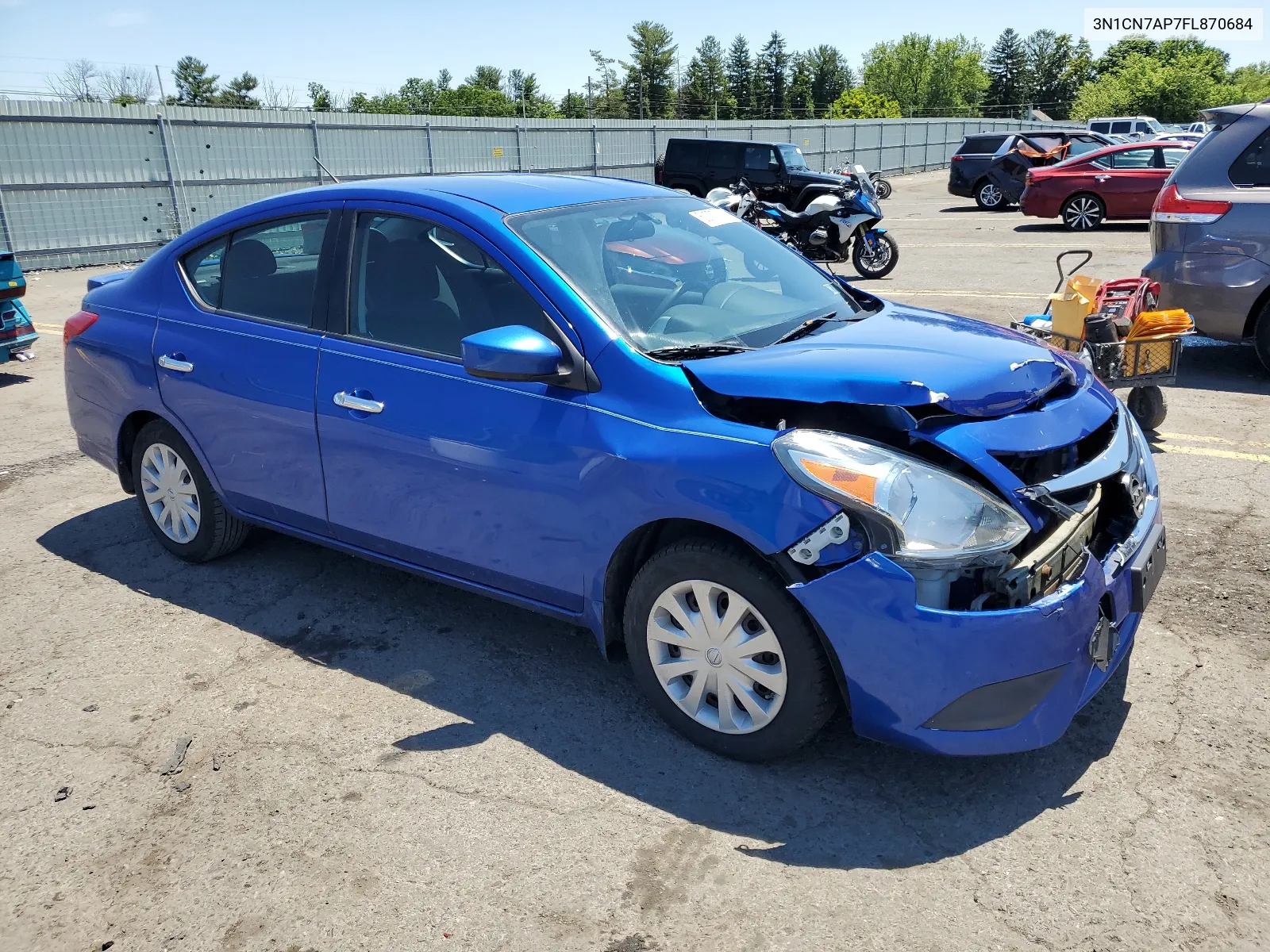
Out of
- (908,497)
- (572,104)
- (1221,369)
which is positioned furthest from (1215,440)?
(572,104)

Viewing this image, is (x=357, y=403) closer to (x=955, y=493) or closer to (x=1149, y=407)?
(x=955, y=493)

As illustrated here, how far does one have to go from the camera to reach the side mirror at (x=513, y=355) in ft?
10.7

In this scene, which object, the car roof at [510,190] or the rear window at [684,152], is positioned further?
the rear window at [684,152]

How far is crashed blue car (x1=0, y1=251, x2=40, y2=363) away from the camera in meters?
8.41

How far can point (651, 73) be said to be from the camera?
116062 millimetres

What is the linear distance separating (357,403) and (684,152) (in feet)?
64.1

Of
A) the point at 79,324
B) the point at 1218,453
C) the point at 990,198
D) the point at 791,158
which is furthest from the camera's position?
the point at 990,198

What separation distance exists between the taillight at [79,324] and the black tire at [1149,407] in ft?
19.1

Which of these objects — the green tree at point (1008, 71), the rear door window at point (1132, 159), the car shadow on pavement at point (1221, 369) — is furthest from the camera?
the green tree at point (1008, 71)

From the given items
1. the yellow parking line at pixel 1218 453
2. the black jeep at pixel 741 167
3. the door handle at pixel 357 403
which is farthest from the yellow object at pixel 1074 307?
the black jeep at pixel 741 167

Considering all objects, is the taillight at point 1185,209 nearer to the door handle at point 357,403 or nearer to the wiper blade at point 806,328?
the wiper blade at point 806,328

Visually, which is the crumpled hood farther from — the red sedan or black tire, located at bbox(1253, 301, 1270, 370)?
the red sedan

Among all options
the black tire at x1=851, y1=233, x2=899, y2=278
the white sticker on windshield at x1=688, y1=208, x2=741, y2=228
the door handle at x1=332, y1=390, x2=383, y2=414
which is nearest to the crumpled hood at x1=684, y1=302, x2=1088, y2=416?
the white sticker on windshield at x1=688, y1=208, x2=741, y2=228

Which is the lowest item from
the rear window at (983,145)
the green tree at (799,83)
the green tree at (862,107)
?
the rear window at (983,145)
